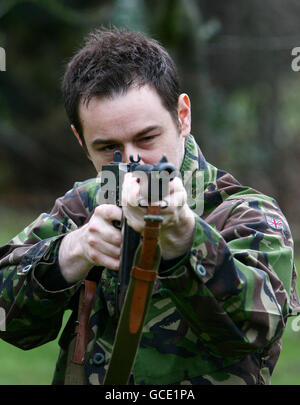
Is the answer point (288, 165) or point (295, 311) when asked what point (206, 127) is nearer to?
point (288, 165)

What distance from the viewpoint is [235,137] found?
1470 centimetres

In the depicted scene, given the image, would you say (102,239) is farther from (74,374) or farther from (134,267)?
(74,374)

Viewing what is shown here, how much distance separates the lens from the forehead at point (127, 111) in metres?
2.69

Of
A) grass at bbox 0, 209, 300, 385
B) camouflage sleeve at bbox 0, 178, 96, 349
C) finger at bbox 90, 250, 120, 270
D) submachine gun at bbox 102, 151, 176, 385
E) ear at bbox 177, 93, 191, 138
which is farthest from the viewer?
grass at bbox 0, 209, 300, 385

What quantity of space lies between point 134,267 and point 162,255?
0.37 feet

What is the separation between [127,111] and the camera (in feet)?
8.84

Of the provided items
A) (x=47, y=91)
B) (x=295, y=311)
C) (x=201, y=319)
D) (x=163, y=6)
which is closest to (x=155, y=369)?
(x=201, y=319)

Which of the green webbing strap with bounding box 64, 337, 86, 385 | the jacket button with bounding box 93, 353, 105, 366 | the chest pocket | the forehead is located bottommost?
the green webbing strap with bounding box 64, 337, 86, 385

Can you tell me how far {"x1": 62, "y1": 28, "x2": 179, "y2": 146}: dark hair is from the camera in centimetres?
281

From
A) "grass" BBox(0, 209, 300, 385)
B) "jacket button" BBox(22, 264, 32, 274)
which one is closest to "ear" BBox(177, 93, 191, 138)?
"jacket button" BBox(22, 264, 32, 274)

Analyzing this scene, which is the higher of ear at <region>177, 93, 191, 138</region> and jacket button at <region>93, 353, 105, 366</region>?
ear at <region>177, 93, 191, 138</region>

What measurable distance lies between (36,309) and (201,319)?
71 cm

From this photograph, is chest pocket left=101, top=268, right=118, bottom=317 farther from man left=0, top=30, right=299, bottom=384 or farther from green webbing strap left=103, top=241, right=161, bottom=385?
green webbing strap left=103, top=241, right=161, bottom=385

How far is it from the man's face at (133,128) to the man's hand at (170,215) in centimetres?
54
